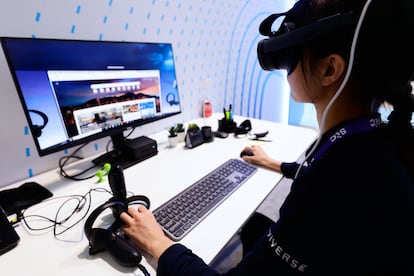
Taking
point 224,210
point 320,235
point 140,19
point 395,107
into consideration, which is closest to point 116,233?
point 224,210

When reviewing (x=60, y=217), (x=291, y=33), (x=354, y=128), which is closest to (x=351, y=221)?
(x=354, y=128)

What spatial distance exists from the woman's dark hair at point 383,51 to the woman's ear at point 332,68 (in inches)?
0.4

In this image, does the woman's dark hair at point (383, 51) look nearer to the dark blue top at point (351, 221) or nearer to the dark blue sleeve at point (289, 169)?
the dark blue top at point (351, 221)

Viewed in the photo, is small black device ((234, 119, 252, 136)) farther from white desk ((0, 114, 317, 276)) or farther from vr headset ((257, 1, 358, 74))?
vr headset ((257, 1, 358, 74))

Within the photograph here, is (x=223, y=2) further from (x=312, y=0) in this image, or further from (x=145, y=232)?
(x=145, y=232)

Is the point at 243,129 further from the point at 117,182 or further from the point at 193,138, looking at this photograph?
the point at 117,182

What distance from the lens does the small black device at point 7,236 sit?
55 cm

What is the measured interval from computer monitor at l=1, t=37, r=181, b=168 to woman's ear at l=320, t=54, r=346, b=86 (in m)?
0.79

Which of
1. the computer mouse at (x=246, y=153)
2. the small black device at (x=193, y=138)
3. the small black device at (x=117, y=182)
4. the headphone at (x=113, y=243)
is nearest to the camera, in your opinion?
the headphone at (x=113, y=243)

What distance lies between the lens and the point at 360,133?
0.43 metres

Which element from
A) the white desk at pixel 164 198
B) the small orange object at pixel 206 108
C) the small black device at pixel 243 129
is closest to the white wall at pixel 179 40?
the small orange object at pixel 206 108

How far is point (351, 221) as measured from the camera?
14.2 inches

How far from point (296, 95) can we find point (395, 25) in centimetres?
25

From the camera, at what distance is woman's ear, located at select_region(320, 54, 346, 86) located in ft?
1.43
